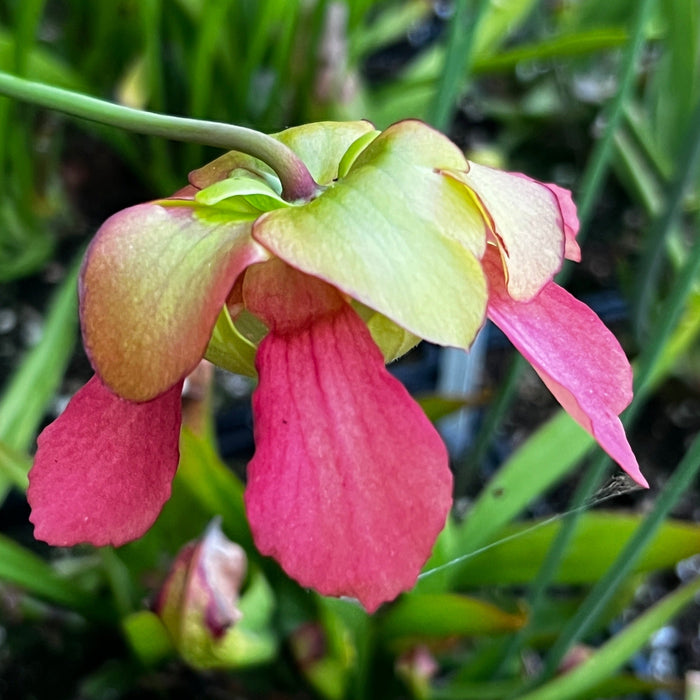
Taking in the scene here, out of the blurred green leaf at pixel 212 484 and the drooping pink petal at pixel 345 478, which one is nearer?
the drooping pink petal at pixel 345 478

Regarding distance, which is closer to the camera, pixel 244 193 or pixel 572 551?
pixel 244 193

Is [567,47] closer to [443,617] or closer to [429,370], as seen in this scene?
[429,370]

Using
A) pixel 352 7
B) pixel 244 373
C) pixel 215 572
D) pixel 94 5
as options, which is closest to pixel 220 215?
pixel 244 373

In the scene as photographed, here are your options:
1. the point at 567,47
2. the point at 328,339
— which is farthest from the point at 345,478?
the point at 567,47

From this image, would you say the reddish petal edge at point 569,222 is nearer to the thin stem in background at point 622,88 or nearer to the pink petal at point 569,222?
the pink petal at point 569,222

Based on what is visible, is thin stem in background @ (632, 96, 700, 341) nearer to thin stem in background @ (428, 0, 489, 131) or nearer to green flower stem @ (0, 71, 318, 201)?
thin stem in background @ (428, 0, 489, 131)

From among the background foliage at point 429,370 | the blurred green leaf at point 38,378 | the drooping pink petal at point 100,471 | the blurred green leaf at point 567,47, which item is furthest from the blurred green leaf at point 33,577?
the blurred green leaf at point 567,47

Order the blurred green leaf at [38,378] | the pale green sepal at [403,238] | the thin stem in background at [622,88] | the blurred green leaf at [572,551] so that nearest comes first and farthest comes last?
the pale green sepal at [403,238] < the thin stem in background at [622,88] < the blurred green leaf at [572,551] < the blurred green leaf at [38,378]
